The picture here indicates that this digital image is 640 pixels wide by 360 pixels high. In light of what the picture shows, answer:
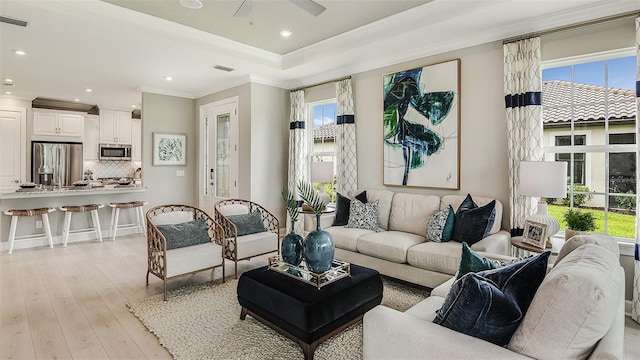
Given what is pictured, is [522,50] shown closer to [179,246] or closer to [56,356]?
[179,246]

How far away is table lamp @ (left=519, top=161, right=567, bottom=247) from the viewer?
2.93 m

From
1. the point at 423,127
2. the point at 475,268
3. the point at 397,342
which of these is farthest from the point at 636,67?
the point at 397,342

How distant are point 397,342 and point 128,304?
9.25 ft

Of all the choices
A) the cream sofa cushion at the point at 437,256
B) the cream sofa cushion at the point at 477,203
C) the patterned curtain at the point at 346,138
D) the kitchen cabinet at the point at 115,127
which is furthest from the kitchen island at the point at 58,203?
the cream sofa cushion at the point at 477,203

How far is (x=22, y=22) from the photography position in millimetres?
3490

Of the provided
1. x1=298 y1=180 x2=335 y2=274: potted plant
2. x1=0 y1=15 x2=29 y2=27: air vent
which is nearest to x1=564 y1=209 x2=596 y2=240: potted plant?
x1=298 y1=180 x2=335 y2=274: potted plant

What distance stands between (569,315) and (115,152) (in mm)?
9567

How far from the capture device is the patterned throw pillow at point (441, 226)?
11.7 ft

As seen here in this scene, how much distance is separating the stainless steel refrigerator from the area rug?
614 centimetres

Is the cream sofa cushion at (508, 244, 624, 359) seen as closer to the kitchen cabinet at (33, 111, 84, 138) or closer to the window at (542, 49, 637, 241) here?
the window at (542, 49, 637, 241)

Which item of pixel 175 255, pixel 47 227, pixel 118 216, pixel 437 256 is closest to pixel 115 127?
pixel 118 216

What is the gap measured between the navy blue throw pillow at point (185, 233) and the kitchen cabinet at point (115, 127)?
614cm

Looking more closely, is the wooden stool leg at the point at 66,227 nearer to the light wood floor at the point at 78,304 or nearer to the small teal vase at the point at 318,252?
the light wood floor at the point at 78,304

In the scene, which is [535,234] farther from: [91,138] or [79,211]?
[91,138]
